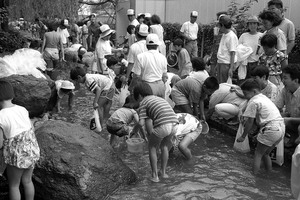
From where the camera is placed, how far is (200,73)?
727 centimetres

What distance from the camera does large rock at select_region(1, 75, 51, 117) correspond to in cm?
747

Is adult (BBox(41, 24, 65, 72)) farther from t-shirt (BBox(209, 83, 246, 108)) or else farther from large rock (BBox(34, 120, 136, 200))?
large rock (BBox(34, 120, 136, 200))

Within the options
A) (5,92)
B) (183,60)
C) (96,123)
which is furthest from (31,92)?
(5,92)

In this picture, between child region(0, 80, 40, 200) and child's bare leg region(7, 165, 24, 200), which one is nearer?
child region(0, 80, 40, 200)

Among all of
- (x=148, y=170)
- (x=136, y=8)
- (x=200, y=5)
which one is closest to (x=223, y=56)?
(x=148, y=170)

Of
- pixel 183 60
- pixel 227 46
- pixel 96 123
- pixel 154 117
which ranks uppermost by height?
pixel 227 46

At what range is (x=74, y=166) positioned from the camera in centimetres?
461

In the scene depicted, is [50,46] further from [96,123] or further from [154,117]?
[154,117]

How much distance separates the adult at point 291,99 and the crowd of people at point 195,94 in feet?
0.05

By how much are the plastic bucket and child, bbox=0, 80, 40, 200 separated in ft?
7.86

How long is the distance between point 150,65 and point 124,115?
1145 mm

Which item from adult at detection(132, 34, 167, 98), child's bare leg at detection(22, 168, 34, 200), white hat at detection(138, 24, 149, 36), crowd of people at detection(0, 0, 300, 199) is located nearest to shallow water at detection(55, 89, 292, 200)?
crowd of people at detection(0, 0, 300, 199)

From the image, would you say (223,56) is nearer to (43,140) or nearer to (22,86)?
(22,86)

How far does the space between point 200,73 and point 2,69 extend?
4.05m
